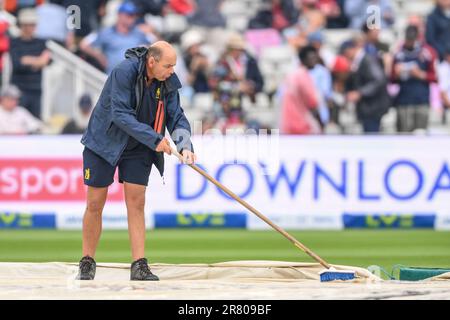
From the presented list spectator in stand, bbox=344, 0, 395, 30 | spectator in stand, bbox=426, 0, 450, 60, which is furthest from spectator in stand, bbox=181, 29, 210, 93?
spectator in stand, bbox=426, 0, 450, 60

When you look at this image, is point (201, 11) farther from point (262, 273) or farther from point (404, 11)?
point (262, 273)

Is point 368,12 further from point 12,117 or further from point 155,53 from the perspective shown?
point 155,53

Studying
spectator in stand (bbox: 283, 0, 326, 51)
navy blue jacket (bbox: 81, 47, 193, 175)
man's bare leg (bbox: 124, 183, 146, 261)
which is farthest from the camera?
spectator in stand (bbox: 283, 0, 326, 51)

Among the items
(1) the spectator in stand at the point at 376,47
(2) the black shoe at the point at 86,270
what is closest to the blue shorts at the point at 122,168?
(2) the black shoe at the point at 86,270

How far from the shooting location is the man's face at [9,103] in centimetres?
1942

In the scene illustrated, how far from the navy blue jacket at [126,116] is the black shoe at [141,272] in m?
0.86

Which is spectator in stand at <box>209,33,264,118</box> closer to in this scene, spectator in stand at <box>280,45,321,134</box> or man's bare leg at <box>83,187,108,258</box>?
spectator in stand at <box>280,45,321,134</box>

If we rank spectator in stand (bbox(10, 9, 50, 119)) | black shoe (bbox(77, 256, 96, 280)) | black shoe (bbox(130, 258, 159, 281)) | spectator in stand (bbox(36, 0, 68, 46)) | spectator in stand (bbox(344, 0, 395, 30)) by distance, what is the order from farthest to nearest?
1. spectator in stand (bbox(344, 0, 395, 30))
2. spectator in stand (bbox(36, 0, 68, 46))
3. spectator in stand (bbox(10, 9, 50, 119))
4. black shoe (bbox(77, 256, 96, 280))
5. black shoe (bbox(130, 258, 159, 281))

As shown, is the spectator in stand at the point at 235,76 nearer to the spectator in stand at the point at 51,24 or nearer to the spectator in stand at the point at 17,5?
the spectator in stand at the point at 51,24

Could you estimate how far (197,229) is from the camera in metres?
17.5

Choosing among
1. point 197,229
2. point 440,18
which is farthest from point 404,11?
point 197,229

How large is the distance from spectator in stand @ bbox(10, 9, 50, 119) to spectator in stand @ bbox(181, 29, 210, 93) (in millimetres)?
2427

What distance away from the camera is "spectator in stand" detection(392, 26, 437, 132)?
19.8 meters

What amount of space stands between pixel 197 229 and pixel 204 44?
4.88 m
